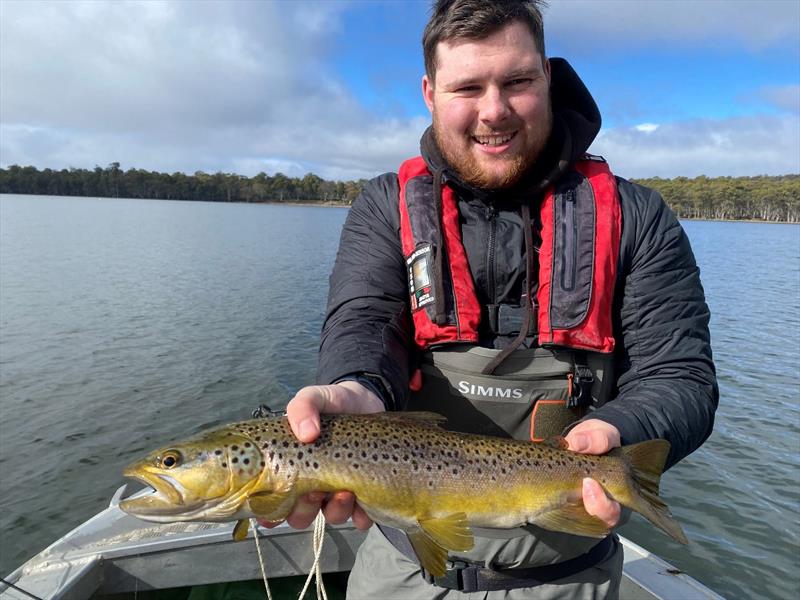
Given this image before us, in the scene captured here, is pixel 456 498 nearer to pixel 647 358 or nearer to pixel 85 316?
pixel 647 358

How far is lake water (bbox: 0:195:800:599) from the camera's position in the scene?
880 centimetres

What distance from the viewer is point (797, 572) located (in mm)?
8117

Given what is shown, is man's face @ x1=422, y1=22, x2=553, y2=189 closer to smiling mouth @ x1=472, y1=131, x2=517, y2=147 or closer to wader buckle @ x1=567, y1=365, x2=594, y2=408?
smiling mouth @ x1=472, y1=131, x2=517, y2=147

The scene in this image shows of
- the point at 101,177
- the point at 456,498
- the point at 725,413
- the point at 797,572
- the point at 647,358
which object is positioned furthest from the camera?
the point at 101,177

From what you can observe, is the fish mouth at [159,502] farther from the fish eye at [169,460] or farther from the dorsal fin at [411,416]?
the dorsal fin at [411,416]

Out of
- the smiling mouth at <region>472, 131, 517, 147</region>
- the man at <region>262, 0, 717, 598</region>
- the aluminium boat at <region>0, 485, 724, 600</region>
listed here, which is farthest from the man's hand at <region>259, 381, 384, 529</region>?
the aluminium boat at <region>0, 485, 724, 600</region>

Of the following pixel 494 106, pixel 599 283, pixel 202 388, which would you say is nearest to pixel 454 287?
pixel 599 283

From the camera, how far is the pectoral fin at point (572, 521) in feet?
9.43

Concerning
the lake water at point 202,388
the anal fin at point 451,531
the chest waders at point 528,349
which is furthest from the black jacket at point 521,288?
the lake water at point 202,388

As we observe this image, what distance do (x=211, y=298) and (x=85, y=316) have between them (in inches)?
201

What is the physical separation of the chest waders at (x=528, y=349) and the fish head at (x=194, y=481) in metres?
1.09

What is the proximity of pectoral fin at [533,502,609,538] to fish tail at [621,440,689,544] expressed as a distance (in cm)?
23

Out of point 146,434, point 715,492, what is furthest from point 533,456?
point 146,434

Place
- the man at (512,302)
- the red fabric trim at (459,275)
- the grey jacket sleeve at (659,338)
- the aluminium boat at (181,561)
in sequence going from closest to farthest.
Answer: the grey jacket sleeve at (659,338), the man at (512,302), the red fabric trim at (459,275), the aluminium boat at (181,561)
